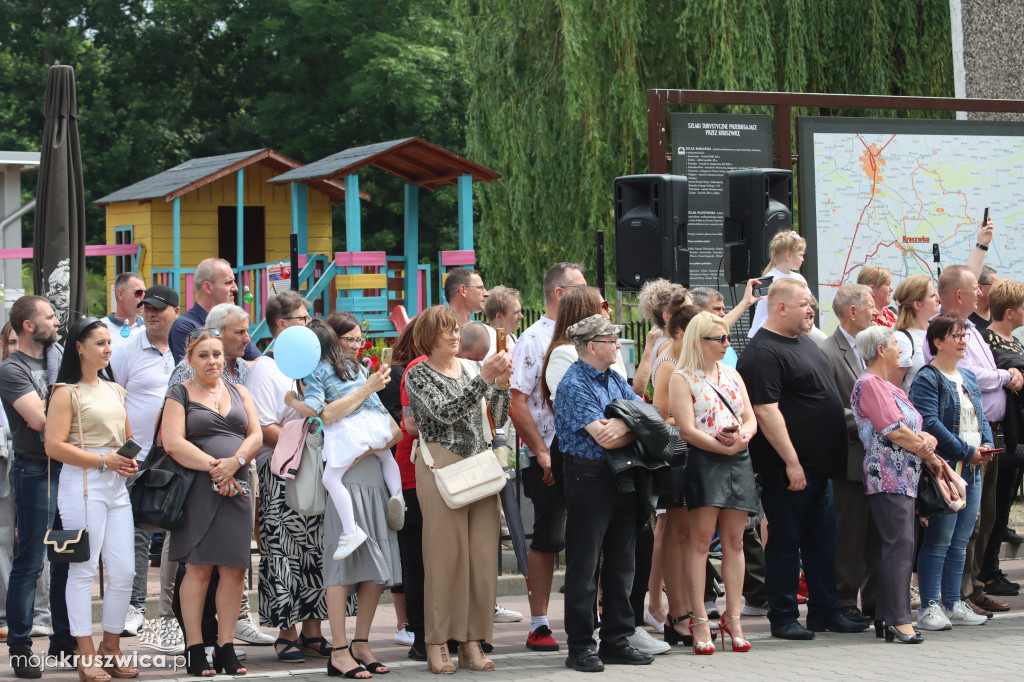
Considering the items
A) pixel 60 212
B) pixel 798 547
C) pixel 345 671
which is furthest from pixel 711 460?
pixel 60 212

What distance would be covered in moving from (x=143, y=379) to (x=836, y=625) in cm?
459

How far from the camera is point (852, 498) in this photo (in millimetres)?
7969

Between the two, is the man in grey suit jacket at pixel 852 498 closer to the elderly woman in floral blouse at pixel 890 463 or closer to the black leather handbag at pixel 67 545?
Answer: the elderly woman in floral blouse at pixel 890 463

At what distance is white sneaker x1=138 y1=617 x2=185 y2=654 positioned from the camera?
24.1 feet

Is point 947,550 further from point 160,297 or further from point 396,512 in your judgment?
point 160,297

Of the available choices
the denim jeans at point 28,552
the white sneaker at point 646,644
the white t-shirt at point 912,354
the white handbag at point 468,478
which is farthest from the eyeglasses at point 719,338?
the denim jeans at point 28,552

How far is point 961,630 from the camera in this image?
7.79 meters

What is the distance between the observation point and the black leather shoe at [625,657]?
6.96m

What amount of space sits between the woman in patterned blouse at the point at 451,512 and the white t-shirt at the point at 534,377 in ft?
2.50

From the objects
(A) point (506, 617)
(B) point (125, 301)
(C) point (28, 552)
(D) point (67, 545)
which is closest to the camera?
(D) point (67, 545)

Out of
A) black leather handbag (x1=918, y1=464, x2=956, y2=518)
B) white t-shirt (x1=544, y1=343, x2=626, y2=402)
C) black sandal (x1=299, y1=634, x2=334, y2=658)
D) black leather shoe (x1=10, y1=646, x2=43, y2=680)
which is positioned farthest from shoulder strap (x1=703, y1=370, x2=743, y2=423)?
black leather shoe (x1=10, y1=646, x2=43, y2=680)

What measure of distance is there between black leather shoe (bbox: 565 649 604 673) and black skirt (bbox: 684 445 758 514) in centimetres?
106

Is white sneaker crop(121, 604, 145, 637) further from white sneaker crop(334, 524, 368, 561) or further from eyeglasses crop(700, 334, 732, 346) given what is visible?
eyeglasses crop(700, 334, 732, 346)

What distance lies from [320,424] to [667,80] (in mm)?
12839
